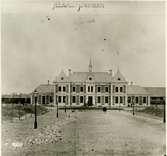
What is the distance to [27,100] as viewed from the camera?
3783mm

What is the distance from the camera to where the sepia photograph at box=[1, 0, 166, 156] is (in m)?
3.61

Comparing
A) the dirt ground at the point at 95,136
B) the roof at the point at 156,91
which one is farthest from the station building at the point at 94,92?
the dirt ground at the point at 95,136

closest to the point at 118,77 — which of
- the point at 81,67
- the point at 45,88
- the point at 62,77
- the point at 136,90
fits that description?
the point at 136,90

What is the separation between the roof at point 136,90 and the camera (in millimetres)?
3796

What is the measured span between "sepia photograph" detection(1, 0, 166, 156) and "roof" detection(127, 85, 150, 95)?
12mm

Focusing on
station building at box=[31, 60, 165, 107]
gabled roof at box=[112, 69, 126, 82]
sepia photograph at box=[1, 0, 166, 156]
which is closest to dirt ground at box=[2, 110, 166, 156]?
sepia photograph at box=[1, 0, 166, 156]

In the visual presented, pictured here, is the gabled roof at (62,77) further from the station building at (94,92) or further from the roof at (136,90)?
the roof at (136,90)

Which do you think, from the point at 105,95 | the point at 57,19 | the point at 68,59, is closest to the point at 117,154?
the point at 105,95

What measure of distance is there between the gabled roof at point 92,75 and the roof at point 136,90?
0.23m

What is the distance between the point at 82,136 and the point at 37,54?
90 centimetres

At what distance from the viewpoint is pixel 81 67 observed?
147 inches

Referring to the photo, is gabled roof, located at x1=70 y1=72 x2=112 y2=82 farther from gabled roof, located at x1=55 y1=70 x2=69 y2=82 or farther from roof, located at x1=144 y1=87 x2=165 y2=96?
roof, located at x1=144 y1=87 x2=165 y2=96

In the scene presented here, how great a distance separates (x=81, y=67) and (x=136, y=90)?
607 millimetres

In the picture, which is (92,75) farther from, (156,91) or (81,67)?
(156,91)
